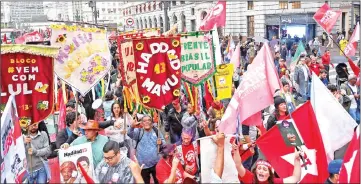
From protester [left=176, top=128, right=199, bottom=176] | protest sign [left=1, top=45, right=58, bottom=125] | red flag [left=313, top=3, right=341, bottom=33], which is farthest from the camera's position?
red flag [left=313, top=3, right=341, bottom=33]

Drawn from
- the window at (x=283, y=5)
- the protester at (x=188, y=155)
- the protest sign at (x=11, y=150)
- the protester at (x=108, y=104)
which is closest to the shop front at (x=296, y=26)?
the window at (x=283, y=5)

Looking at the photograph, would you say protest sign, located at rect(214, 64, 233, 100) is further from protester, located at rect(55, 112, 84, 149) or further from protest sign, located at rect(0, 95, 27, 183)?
protest sign, located at rect(0, 95, 27, 183)

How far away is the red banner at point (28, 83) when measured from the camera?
5957 millimetres

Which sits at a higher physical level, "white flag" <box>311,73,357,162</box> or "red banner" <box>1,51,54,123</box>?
"red banner" <box>1,51,54,123</box>

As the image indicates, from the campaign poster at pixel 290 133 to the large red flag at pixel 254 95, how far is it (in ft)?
3.97

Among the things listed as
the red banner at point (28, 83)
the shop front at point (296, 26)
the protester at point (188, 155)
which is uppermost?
the shop front at point (296, 26)

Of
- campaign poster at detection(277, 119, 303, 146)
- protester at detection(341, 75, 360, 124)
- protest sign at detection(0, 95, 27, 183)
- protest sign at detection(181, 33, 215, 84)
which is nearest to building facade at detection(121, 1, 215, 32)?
protester at detection(341, 75, 360, 124)

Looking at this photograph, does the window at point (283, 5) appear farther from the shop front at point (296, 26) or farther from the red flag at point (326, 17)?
the red flag at point (326, 17)

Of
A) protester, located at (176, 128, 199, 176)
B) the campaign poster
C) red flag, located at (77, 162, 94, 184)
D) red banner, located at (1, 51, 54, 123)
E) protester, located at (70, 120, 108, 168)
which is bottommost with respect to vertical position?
protester, located at (176, 128, 199, 176)

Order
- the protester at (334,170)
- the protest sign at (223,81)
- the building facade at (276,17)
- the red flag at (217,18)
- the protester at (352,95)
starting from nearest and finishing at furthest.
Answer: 1. the protester at (334,170)
2. the protester at (352,95)
3. the protest sign at (223,81)
4. the red flag at (217,18)
5. the building facade at (276,17)

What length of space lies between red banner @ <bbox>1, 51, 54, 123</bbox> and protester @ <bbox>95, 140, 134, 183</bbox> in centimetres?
133

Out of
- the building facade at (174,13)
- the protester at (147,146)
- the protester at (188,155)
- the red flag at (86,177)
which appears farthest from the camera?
the building facade at (174,13)

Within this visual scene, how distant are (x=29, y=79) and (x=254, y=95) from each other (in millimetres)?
2780

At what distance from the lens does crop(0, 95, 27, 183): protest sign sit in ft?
15.6
